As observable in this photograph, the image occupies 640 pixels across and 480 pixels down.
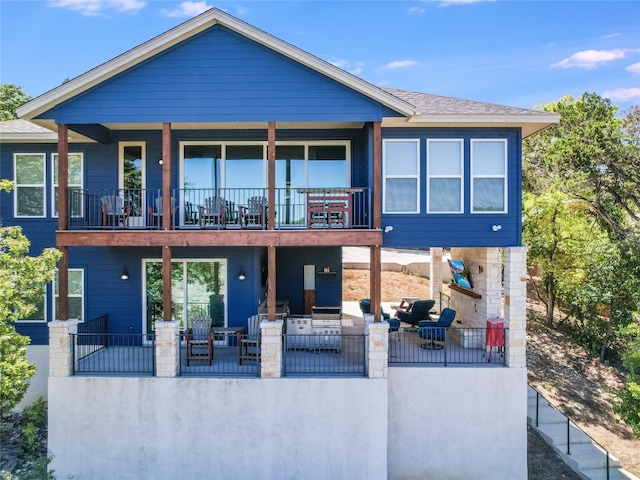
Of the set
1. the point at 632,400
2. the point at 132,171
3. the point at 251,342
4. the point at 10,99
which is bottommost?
the point at 632,400

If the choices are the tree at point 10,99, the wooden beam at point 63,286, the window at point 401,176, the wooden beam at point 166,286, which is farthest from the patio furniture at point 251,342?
the tree at point 10,99

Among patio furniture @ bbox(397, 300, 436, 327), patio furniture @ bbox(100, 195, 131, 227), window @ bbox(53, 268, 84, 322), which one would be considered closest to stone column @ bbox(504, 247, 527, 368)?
patio furniture @ bbox(397, 300, 436, 327)

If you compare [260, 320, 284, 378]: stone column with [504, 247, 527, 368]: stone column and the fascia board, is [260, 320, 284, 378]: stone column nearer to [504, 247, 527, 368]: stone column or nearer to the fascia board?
[504, 247, 527, 368]: stone column

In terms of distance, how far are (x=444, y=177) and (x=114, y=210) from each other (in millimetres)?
8428

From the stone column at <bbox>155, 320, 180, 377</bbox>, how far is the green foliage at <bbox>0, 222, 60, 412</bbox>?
2.44m

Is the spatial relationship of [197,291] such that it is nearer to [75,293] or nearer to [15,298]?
[75,293]

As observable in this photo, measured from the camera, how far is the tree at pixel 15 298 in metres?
7.27

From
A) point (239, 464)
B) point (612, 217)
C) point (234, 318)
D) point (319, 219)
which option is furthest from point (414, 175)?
point (612, 217)

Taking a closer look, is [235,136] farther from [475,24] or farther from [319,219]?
[475,24]

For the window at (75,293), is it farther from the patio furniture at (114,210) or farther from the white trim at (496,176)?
the white trim at (496,176)

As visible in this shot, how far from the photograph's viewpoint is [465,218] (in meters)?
9.52

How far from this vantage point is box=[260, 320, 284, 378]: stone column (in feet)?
26.8

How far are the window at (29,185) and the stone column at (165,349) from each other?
222 inches

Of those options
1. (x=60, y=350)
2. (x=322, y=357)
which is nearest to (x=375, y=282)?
(x=322, y=357)
